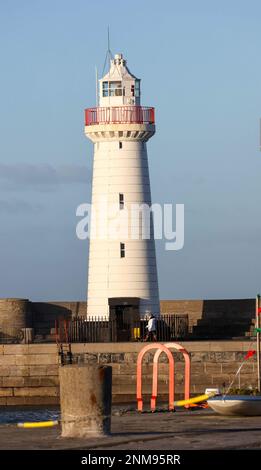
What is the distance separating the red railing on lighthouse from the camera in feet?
141

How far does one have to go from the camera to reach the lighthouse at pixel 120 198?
1661 inches

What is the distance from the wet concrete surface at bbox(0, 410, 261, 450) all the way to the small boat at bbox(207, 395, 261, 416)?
0.13 metres

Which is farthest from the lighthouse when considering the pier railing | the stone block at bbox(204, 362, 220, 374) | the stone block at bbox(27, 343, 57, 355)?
the stone block at bbox(204, 362, 220, 374)

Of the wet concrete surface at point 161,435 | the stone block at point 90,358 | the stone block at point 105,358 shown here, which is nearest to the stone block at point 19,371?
the stone block at point 90,358

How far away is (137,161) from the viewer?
42.7 meters

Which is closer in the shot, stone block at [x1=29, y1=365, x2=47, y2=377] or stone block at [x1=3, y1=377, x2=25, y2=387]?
stone block at [x1=29, y1=365, x2=47, y2=377]

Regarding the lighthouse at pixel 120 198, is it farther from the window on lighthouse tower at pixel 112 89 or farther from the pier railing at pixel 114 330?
the pier railing at pixel 114 330

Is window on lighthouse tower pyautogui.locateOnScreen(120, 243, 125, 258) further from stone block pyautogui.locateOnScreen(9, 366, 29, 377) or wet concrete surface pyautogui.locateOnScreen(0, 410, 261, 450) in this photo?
wet concrete surface pyautogui.locateOnScreen(0, 410, 261, 450)

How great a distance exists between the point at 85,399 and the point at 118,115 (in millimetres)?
26207
